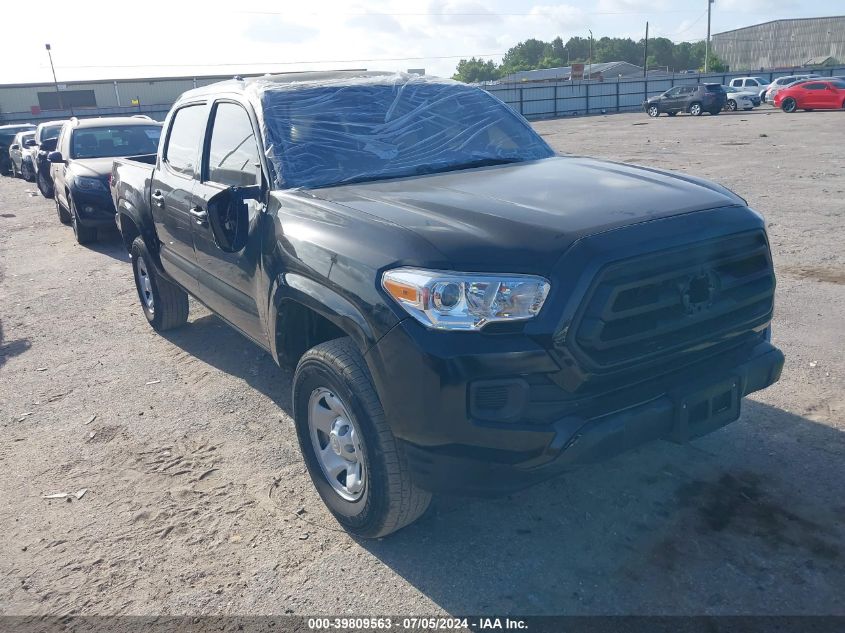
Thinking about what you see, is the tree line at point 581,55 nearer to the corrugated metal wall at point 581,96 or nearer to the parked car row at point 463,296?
the corrugated metal wall at point 581,96

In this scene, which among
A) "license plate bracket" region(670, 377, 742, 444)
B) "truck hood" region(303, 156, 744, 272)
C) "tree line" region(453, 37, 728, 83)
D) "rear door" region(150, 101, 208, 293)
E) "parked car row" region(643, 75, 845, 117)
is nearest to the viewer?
"truck hood" region(303, 156, 744, 272)

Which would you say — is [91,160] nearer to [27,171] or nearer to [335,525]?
[335,525]

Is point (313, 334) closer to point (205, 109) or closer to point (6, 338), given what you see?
point (205, 109)

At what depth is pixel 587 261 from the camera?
2.60 metres

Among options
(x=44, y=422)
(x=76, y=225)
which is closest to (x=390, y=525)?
(x=44, y=422)

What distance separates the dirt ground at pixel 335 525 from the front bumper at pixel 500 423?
0.55m

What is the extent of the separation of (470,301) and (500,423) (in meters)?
0.45

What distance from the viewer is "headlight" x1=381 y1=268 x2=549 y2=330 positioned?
259 centimetres

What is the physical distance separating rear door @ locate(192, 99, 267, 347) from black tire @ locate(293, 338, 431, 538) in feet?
2.90

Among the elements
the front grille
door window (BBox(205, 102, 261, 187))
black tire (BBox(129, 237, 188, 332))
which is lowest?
black tire (BBox(129, 237, 188, 332))

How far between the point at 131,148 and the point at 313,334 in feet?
30.0

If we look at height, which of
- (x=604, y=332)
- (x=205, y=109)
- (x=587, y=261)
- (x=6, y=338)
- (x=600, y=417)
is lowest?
(x=6, y=338)

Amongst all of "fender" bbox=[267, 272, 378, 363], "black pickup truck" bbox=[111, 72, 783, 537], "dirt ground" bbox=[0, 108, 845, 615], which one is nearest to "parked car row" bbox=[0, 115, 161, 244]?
"dirt ground" bbox=[0, 108, 845, 615]

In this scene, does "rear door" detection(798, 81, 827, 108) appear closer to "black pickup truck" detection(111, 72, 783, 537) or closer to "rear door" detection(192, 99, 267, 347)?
"black pickup truck" detection(111, 72, 783, 537)
